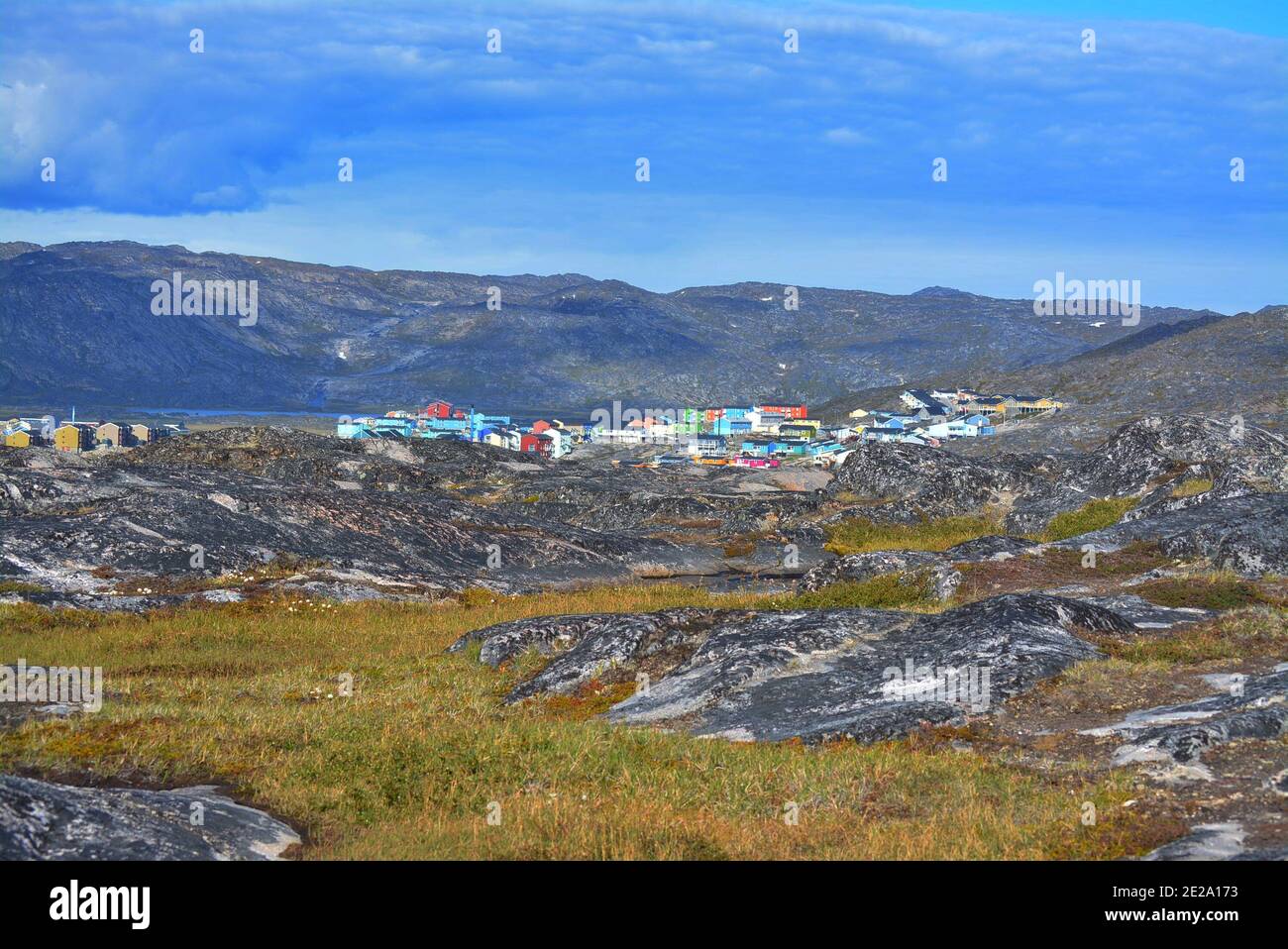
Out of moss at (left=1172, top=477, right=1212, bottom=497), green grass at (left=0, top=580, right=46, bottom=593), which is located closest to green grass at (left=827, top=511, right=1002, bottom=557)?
moss at (left=1172, top=477, right=1212, bottom=497)

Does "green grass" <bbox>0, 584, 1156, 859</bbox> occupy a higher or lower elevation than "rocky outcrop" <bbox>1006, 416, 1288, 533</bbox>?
lower

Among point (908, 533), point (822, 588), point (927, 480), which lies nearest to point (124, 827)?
point (822, 588)

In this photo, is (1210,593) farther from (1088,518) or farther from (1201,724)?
(1088,518)

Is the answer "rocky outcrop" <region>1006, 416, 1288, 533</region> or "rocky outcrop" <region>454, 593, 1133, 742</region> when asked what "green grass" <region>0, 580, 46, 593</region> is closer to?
"rocky outcrop" <region>454, 593, 1133, 742</region>

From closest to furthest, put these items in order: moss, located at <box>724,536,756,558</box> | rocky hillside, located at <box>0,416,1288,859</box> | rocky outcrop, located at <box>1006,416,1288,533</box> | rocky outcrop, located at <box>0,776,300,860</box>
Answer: rocky outcrop, located at <box>0,776,300,860</box>, rocky hillside, located at <box>0,416,1288,859</box>, rocky outcrop, located at <box>1006,416,1288,533</box>, moss, located at <box>724,536,756,558</box>

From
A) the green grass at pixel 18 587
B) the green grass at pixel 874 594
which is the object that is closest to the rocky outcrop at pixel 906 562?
the green grass at pixel 874 594

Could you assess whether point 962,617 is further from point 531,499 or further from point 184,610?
point 531,499
